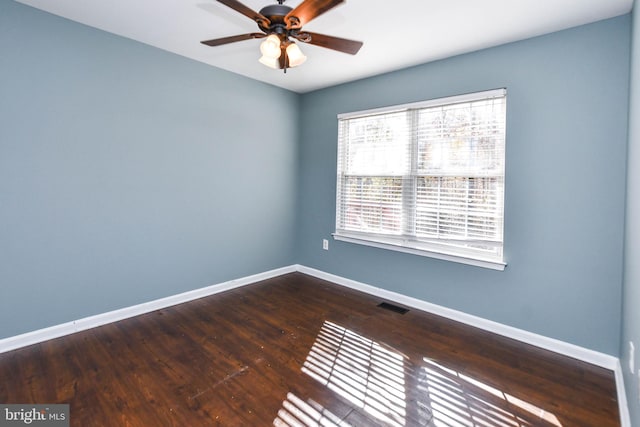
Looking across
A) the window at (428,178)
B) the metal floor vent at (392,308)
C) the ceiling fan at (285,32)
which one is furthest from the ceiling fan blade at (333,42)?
the metal floor vent at (392,308)

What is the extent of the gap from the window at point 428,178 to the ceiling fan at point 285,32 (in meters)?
1.44

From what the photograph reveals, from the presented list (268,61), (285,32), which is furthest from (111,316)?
(285,32)

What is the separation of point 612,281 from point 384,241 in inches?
75.4

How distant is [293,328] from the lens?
110 inches

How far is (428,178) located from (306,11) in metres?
2.06

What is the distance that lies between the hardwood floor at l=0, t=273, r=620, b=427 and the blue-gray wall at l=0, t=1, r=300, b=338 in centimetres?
45

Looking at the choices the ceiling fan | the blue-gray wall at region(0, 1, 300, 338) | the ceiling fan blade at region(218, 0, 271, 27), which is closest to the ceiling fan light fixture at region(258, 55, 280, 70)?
the ceiling fan

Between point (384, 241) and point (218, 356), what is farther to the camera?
point (384, 241)

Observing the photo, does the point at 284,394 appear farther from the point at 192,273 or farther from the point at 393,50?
the point at 393,50

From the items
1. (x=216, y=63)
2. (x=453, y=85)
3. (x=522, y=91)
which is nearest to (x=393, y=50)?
(x=453, y=85)

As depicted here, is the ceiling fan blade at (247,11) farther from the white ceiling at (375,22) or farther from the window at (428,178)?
the window at (428,178)

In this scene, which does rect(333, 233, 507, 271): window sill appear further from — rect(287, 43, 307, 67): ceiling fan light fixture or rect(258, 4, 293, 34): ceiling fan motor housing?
rect(258, 4, 293, 34): ceiling fan motor housing

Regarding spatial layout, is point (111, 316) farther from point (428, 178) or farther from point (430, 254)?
point (428, 178)

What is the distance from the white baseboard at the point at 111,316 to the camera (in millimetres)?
2357
